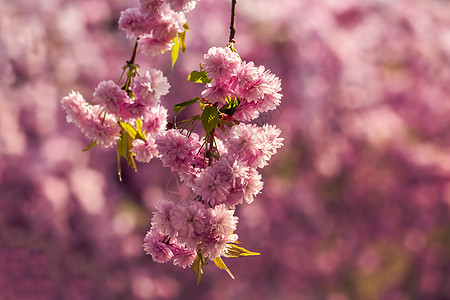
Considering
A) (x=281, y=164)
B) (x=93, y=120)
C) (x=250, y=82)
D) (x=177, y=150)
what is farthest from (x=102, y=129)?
(x=281, y=164)

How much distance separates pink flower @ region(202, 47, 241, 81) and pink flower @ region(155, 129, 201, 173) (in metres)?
0.10

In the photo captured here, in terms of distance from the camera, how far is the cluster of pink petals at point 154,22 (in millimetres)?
858

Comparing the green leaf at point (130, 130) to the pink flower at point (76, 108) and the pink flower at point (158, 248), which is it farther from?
the pink flower at point (158, 248)

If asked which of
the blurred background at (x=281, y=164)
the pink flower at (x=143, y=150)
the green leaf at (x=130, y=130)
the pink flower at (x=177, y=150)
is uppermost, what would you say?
the blurred background at (x=281, y=164)

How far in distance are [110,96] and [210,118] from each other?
0.16 m

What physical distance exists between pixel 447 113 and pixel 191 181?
3349mm

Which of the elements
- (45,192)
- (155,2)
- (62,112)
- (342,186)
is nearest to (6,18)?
(62,112)

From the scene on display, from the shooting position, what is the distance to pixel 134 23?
860 millimetres

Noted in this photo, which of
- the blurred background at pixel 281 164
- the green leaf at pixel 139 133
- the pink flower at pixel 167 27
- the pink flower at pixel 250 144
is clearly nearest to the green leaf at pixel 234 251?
the pink flower at pixel 250 144

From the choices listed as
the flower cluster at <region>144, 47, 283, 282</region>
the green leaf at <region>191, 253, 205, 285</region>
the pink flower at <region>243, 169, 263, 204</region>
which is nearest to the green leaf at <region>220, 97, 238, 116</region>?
the flower cluster at <region>144, 47, 283, 282</region>

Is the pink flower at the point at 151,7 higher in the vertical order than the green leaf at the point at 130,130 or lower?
higher

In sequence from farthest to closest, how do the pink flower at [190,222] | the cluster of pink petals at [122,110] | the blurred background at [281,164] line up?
the blurred background at [281,164]
the cluster of pink petals at [122,110]
the pink flower at [190,222]

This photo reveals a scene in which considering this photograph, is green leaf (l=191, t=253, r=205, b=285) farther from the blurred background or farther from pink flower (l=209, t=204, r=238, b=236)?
the blurred background

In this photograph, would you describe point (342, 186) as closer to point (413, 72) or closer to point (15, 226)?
→ point (413, 72)
